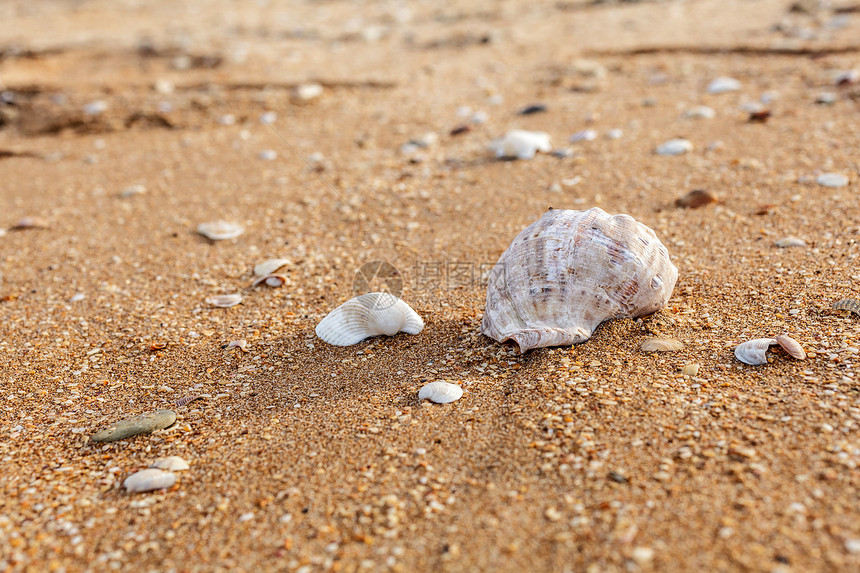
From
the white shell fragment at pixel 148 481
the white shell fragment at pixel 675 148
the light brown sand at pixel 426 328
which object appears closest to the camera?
the light brown sand at pixel 426 328

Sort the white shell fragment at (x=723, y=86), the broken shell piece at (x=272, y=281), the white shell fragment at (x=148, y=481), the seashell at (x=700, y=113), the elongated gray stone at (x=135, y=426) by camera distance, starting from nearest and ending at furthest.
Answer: the white shell fragment at (x=148, y=481) < the elongated gray stone at (x=135, y=426) < the broken shell piece at (x=272, y=281) < the seashell at (x=700, y=113) < the white shell fragment at (x=723, y=86)

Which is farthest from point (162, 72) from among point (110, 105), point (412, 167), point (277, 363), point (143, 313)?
point (277, 363)

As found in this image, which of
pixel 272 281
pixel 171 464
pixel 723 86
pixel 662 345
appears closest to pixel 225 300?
pixel 272 281

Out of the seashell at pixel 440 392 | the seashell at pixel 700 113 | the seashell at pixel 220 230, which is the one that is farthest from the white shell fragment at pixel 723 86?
the seashell at pixel 440 392

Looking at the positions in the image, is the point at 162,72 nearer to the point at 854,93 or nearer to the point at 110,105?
the point at 110,105

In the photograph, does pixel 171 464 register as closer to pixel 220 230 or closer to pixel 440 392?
pixel 440 392

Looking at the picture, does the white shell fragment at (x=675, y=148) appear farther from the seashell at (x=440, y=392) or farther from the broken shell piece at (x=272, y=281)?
the seashell at (x=440, y=392)
